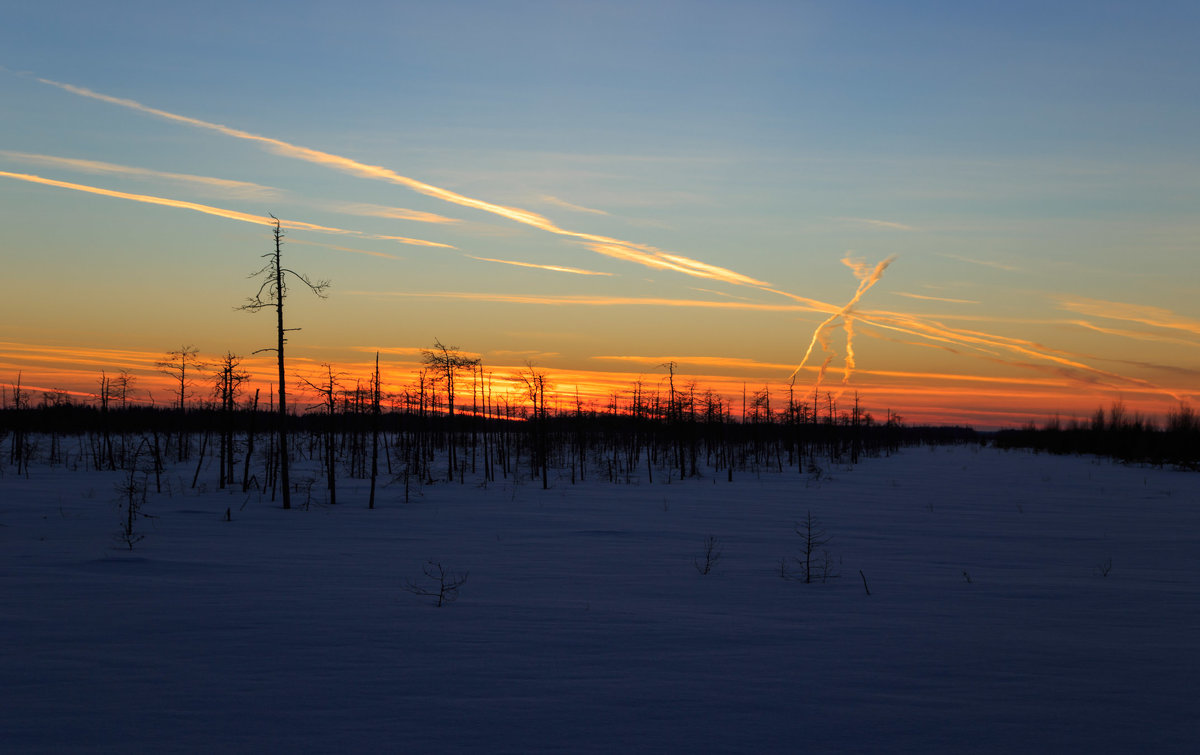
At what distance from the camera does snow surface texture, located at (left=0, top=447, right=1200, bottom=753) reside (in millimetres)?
6480

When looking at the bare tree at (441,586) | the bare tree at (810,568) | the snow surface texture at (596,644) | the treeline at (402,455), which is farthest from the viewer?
the treeline at (402,455)

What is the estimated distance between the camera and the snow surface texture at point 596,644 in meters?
6.48

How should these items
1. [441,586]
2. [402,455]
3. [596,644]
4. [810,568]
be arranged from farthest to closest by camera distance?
1. [402,455]
2. [810,568]
3. [441,586]
4. [596,644]

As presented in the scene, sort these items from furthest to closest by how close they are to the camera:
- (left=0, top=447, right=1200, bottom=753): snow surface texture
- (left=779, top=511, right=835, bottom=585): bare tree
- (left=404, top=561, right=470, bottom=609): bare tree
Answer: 1. (left=779, top=511, right=835, bottom=585): bare tree
2. (left=404, top=561, right=470, bottom=609): bare tree
3. (left=0, top=447, right=1200, bottom=753): snow surface texture

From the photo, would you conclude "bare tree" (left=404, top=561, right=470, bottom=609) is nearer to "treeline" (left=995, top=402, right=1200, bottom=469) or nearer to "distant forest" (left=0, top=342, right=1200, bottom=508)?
"distant forest" (left=0, top=342, right=1200, bottom=508)

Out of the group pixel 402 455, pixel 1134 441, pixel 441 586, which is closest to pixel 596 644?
pixel 441 586

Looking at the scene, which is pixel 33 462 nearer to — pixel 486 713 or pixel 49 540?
pixel 49 540

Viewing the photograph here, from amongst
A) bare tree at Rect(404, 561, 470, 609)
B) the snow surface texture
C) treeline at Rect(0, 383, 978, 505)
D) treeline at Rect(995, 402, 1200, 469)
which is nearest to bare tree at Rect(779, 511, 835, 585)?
the snow surface texture

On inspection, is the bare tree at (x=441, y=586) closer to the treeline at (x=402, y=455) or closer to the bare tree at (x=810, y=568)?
the bare tree at (x=810, y=568)

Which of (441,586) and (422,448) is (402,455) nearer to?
(422,448)

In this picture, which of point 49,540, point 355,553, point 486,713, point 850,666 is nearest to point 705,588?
point 850,666

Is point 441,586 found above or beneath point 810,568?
above

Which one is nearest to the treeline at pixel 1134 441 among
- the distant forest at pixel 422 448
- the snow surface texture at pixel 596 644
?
the distant forest at pixel 422 448

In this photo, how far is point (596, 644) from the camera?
9203 mm
